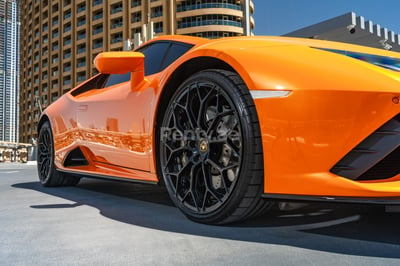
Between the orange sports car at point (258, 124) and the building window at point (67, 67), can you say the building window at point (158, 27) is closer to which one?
the building window at point (67, 67)

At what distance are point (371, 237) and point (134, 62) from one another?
187cm

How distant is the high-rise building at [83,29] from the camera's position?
44344 millimetres

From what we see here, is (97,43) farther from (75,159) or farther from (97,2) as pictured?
(75,159)

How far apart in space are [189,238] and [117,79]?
6.36 ft

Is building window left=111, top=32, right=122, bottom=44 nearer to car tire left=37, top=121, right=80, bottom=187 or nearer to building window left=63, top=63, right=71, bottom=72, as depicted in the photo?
building window left=63, top=63, right=71, bottom=72

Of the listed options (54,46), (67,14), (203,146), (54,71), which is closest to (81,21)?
(67,14)

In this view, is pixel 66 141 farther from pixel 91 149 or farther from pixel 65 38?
pixel 65 38

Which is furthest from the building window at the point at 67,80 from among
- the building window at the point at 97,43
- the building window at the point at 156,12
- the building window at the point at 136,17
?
the building window at the point at 156,12

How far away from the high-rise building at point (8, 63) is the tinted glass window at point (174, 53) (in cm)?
13018

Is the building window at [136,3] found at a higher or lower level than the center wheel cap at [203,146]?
higher

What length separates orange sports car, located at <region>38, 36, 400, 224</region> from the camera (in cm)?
150

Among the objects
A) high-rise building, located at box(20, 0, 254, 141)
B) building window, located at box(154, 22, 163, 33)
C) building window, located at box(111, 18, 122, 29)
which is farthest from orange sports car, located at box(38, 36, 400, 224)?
building window, located at box(111, 18, 122, 29)

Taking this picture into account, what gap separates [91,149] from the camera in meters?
3.19

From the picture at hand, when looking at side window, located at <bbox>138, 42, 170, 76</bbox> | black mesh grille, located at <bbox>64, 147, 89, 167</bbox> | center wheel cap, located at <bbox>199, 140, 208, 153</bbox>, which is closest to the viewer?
center wheel cap, located at <bbox>199, 140, 208, 153</bbox>
